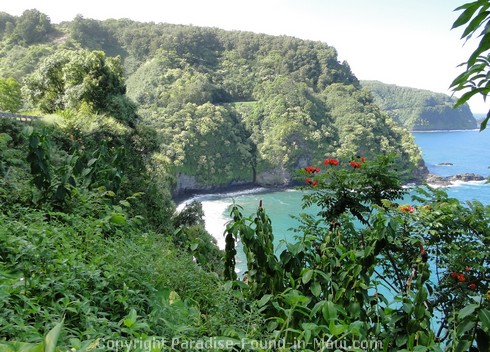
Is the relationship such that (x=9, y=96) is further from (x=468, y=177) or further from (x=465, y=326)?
(x=468, y=177)


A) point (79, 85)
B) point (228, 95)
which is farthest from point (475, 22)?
point (228, 95)

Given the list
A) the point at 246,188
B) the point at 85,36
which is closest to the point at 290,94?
the point at 246,188

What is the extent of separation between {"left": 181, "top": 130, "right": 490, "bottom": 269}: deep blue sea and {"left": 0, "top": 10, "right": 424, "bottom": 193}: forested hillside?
12.7 feet

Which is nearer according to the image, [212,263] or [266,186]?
[212,263]

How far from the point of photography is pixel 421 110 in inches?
3927

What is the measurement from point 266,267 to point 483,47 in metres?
1.64

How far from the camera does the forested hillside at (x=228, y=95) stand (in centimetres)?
4200

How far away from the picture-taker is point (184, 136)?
40.6m

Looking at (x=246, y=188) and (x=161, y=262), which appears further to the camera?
(x=246, y=188)

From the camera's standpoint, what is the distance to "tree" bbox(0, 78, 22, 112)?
18.4 metres

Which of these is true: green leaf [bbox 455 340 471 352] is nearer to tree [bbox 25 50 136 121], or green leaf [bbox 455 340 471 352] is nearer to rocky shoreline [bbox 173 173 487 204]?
tree [bbox 25 50 136 121]

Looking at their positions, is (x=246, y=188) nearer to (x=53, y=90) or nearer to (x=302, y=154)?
(x=302, y=154)

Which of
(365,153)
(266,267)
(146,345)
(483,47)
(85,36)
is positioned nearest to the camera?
(483,47)

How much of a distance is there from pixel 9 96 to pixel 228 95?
136 feet
